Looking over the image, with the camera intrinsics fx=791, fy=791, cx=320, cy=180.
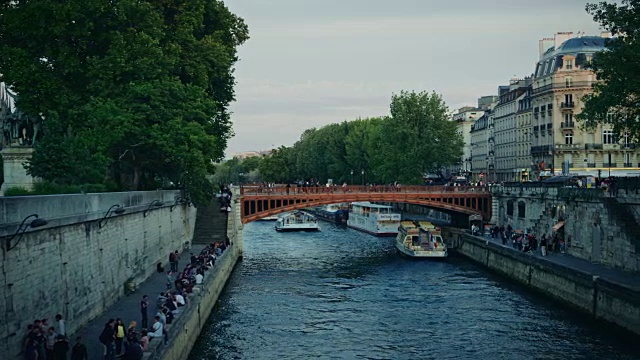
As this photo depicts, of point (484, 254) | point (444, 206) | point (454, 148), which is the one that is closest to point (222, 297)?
point (484, 254)

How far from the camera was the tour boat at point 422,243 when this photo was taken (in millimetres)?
62875

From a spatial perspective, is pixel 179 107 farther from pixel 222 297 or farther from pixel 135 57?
pixel 222 297

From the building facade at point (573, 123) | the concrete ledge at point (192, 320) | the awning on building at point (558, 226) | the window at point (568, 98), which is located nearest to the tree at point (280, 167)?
the building facade at point (573, 123)

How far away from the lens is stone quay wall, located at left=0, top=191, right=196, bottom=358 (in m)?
20.0

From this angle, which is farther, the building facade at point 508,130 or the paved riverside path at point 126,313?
the building facade at point 508,130

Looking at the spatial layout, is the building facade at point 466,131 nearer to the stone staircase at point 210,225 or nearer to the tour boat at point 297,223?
the tour boat at point 297,223

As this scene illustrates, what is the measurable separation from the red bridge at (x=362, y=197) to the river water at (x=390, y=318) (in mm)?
8880

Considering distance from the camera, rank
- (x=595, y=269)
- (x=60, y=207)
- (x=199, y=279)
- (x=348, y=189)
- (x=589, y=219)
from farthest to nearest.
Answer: (x=348, y=189)
(x=589, y=219)
(x=595, y=269)
(x=199, y=279)
(x=60, y=207)

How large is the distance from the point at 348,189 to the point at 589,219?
92.9 feet

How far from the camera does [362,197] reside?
71.1m

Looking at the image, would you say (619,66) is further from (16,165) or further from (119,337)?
(16,165)

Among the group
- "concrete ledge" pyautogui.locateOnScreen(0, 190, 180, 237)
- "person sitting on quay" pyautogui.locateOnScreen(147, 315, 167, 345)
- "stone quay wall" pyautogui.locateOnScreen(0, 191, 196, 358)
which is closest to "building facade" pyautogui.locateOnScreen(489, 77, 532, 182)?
"stone quay wall" pyautogui.locateOnScreen(0, 191, 196, 358)

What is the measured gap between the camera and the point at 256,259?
6347cm

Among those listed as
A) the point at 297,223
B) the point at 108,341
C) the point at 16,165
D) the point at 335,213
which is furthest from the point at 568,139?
the point at 108,341
